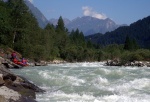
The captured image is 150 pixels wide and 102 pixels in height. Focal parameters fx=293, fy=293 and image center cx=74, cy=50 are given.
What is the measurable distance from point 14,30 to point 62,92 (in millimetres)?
39157

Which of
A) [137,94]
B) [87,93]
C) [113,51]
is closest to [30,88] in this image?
[87,93]

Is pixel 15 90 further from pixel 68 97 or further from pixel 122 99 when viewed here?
pixel 122 99

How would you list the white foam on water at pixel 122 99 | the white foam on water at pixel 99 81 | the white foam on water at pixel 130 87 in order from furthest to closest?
the white foam on water at pixel 99 81
the white foam on water at pixel 130 87
the white foam on water at pixel 122 99

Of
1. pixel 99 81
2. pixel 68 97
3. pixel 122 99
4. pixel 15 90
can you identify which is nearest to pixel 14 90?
pixel 15 90

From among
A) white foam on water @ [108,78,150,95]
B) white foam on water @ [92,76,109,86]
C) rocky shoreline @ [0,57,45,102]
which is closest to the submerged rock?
rocky shoreline @ [0,57,45,102]

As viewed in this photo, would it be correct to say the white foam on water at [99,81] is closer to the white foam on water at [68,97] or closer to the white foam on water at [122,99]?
the white foam on water at [68,97]

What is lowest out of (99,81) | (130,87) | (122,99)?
(122,99)

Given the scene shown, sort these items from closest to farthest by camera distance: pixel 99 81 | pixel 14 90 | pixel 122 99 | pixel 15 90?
pixel 122 99 → pixel 14 90 → pixel 15 90 → pixel 99 81

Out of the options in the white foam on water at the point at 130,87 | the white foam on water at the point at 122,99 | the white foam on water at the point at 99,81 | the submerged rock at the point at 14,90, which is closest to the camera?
the submerged rock at the point at 14,90

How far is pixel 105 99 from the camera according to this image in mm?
15430

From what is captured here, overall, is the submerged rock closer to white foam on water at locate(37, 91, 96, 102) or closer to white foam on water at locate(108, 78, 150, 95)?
white foam on water at locate(37, 91, 96, 102)

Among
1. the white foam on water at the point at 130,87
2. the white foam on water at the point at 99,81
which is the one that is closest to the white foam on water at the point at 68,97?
the white foam on water at the point at 130,87

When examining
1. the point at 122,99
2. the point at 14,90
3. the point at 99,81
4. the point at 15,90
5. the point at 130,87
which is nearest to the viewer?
the point at 122,99

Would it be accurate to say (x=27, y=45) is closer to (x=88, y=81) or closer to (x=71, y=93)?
(x=88, y=81)
